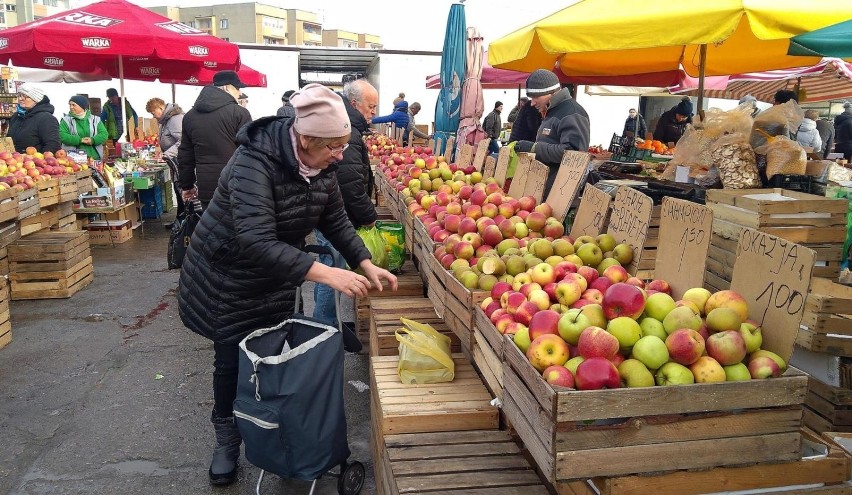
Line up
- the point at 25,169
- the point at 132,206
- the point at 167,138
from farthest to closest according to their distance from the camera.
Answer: the point at 132,206
the point at 167,138
the point at 25,169

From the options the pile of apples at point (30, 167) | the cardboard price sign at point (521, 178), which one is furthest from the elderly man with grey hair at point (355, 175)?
the pile of apples at point (30, 167)

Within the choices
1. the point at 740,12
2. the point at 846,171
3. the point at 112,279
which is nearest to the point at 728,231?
the point at 846,171

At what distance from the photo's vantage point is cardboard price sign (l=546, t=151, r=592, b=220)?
12.6 feet

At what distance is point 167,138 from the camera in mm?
9430

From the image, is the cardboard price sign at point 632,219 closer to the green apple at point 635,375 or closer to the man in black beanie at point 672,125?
the green apple at point 635,375

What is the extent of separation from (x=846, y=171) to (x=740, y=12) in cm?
120

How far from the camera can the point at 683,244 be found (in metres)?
2.66

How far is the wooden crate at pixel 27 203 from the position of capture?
6668mm

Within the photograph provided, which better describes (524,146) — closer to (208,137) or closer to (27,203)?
(208,137)

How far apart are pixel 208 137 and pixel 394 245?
8.10ft

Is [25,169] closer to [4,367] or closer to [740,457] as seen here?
[4,367]

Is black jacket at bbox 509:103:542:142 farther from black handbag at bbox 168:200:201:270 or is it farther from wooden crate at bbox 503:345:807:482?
wooden crate at bbox 503:345:807:482

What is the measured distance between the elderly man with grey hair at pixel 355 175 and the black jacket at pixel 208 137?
1.80 metres

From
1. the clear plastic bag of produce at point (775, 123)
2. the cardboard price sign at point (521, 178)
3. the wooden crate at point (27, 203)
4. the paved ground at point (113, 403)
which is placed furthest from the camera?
the wooden crate at point (27, 203)
